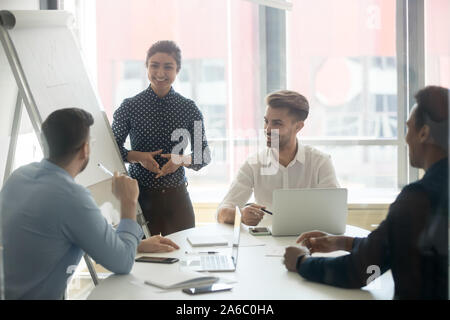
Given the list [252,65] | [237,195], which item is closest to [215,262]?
[237,195]

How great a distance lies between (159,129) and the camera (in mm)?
2748

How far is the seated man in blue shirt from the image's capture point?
4.93 feet

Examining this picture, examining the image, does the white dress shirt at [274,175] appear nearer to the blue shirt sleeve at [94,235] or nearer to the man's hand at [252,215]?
the man's hand at [252,215]

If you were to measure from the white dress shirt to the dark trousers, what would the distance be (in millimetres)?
418

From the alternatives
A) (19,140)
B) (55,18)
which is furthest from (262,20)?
(19,140)

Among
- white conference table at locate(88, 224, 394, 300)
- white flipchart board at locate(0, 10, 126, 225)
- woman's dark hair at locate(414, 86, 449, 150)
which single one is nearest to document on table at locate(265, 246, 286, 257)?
white conference table at locate(88, 224, 394, 300)

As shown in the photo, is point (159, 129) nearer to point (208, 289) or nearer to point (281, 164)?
point (281, 164)

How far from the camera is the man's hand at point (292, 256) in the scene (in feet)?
5.42

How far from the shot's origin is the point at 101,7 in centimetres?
373

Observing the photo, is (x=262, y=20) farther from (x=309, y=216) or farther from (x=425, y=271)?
(x=425, y=271)

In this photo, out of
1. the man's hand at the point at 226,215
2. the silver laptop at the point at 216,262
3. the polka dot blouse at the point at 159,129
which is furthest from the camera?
the polka dot blouse at the point at 159,129

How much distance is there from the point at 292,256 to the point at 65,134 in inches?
30.2

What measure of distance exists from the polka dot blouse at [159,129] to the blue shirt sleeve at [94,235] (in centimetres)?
116

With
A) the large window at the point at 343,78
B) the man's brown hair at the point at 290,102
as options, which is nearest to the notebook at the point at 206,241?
the man's brown hair at the point at 290,102
